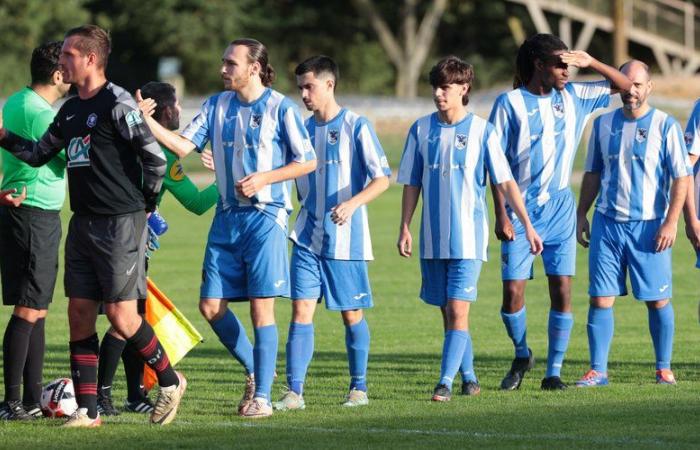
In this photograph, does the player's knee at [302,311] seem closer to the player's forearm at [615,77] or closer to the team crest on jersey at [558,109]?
the team crest on jersey at [558,109]

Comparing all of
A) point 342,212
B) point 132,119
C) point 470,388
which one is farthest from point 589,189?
point 132,119

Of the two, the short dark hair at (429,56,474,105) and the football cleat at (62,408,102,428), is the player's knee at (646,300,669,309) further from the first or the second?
the football cleat at (62,408,102,428)

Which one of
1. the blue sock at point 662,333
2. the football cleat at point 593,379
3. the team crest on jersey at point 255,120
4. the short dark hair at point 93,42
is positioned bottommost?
the football cleat at point 593,379

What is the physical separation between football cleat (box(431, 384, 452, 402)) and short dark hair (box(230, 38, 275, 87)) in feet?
6.89

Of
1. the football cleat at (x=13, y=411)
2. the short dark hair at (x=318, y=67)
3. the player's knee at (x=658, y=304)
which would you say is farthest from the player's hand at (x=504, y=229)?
the football cleat at (x=13, y=411)

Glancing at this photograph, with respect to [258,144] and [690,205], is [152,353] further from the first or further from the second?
[690,205]

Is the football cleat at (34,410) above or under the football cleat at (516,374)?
under

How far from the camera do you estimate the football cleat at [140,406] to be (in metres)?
8.59

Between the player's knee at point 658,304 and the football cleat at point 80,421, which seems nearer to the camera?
the football cleat at point 80,421

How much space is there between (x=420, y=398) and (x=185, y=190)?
76.3 inches

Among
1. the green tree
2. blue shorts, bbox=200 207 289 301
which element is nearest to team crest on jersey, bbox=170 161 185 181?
blue shorts, bbox=200 207 289 301

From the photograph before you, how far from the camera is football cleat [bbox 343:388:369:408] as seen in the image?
8656 millimetres

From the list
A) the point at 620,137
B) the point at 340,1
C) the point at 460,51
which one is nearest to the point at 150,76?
the point at 340,1

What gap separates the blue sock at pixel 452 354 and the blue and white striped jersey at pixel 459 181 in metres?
0.48
